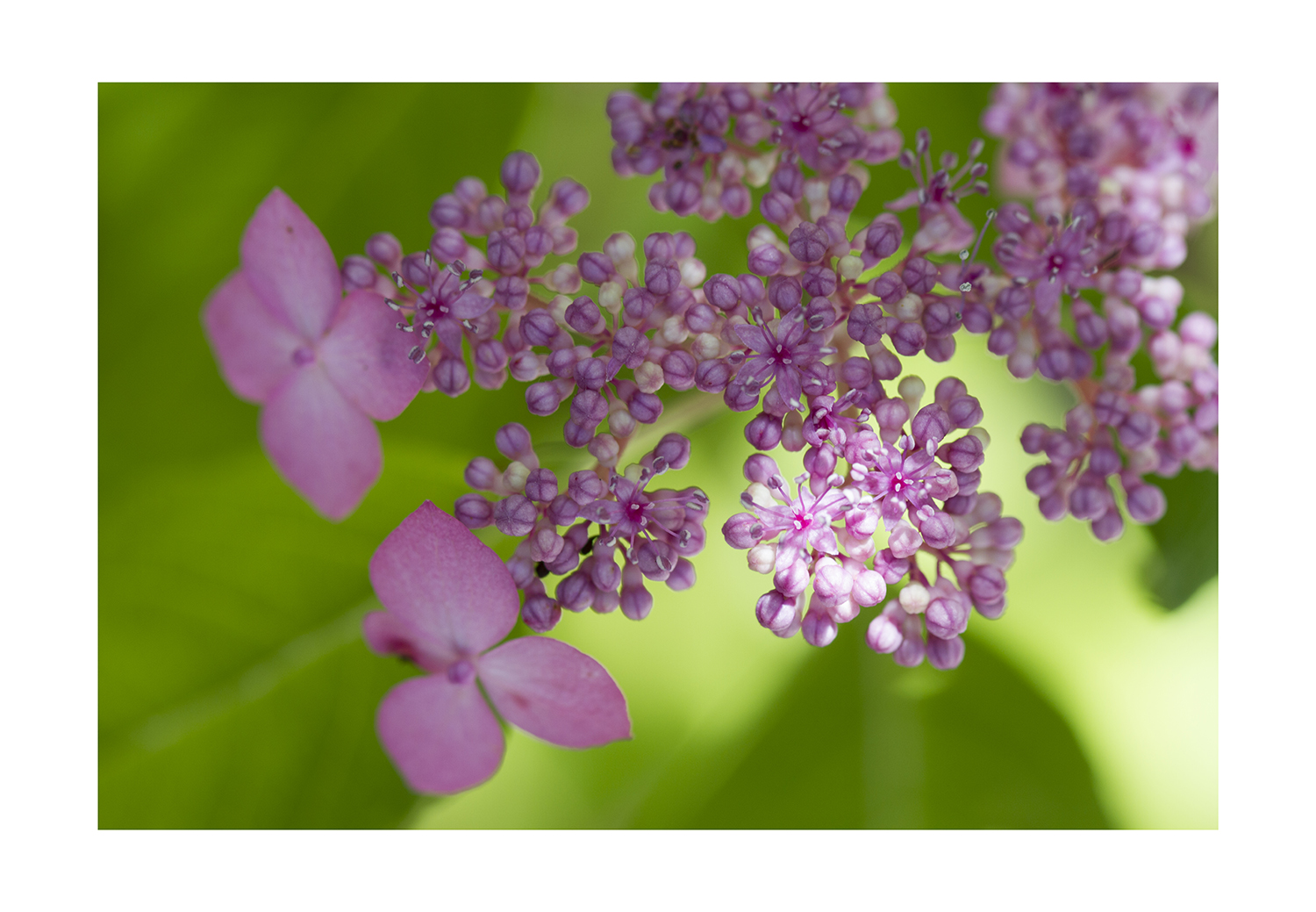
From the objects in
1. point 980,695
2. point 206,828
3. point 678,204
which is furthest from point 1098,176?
point 206,828

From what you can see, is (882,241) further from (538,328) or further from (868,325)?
(538,328)

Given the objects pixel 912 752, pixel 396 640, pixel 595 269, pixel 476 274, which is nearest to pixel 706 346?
pixel 595 269

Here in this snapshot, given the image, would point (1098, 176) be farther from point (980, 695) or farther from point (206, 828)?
point (206, 828)

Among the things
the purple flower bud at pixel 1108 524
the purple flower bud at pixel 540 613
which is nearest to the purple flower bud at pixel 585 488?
the purple flower bud at pixel 540 613

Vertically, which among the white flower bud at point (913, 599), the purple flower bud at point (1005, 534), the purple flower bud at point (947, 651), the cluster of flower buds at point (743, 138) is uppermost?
the cluster of flower buds at point (743, 138)

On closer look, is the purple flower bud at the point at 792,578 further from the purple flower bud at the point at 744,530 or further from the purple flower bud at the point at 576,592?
the purple flower bud at the point at 576,592
